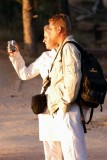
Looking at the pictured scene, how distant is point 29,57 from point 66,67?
9.74 meters

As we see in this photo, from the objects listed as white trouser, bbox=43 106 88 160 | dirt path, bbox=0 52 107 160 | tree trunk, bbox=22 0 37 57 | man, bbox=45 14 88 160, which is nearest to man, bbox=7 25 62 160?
man, bbox=45 14 88 160

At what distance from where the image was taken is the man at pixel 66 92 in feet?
13.1

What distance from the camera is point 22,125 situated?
27.2 feet

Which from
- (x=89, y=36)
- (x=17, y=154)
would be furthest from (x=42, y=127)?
(x=89, y=36)

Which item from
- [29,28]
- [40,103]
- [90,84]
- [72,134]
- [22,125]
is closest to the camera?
[90,84]

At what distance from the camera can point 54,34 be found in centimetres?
424

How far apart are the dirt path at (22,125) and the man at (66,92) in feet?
6.17

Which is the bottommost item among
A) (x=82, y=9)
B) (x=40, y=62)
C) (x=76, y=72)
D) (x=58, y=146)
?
(x=82, y=9)

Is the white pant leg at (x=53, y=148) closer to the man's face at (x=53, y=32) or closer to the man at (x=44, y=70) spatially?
the man at (x=44, y=70)

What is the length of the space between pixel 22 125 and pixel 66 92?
4.38 meters

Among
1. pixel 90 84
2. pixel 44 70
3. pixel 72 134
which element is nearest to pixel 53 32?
pixel 44 70

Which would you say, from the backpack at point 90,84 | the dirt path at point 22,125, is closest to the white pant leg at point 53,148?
the backpack at point 90,84

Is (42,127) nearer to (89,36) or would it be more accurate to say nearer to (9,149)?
(9,149)

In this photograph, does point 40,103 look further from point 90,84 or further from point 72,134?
point 90,84
